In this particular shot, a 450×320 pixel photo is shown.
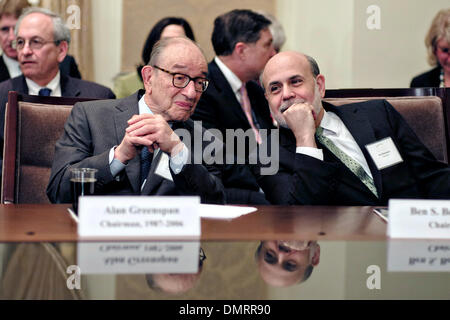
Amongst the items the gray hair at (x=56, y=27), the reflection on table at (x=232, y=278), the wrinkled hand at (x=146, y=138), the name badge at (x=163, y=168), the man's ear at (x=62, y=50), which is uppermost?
the gray hair at (x=56, y=27)

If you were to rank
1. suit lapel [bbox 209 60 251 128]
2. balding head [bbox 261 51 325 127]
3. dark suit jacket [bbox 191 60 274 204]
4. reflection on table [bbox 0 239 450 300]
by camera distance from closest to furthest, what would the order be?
reflection on table [bbox 0 239 450 300], balding head [bbox 261 51 325 127], dark suit jacket [bbox 191 60 274 204], suit lapel [bbox 209 60 251 128]

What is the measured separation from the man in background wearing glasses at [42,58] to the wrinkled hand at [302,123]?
149 cm

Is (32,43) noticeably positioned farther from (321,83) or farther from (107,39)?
(107,39)

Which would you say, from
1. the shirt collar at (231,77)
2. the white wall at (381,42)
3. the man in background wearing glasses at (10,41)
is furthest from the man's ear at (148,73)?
the white wall at (381,42)

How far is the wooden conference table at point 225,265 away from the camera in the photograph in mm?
1087

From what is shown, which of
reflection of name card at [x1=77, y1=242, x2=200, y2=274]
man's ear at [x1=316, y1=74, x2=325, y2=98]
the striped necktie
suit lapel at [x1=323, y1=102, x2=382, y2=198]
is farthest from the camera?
the striped necktie

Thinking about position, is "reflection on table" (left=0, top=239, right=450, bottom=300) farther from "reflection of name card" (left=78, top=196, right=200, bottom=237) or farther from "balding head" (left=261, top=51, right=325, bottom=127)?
"balding head" (left=261, top=51, right=325, bottom=127)

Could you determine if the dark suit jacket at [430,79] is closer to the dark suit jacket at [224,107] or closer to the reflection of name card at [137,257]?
the dark suit jacket at [224,107]

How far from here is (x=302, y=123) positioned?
2.50 meters

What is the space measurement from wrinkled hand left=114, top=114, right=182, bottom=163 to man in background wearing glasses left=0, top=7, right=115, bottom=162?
1566mm

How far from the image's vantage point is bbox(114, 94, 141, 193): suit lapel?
2268mm

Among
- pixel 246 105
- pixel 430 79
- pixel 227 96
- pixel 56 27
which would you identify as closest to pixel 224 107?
pixel 227 96

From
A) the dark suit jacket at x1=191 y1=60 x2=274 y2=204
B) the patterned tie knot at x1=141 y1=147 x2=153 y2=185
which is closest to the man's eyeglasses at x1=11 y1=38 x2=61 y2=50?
the dark suit jacket at x1=191 y1=60 x2=274 y2=204
